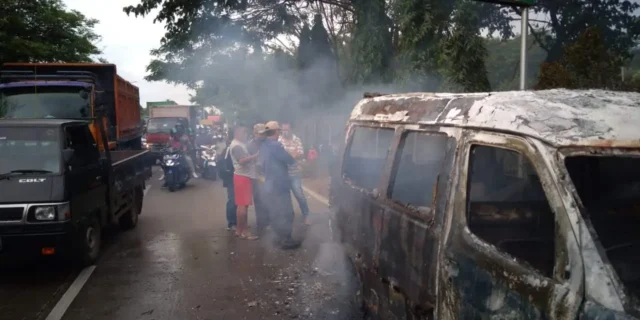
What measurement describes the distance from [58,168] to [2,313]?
1.57 m

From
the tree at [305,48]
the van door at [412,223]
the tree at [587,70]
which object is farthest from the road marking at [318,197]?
the van door at [412,223]

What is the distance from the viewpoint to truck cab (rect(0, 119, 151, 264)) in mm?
5629

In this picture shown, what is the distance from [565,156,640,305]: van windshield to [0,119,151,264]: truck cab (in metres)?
4.96

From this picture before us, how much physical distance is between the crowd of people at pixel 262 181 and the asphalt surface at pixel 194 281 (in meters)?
0.30

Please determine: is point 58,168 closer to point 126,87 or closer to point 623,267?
point 623,267

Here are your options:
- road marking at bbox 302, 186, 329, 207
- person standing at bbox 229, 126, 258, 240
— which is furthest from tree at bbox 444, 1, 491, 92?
person standing at bbox 229, 126, 258, 240

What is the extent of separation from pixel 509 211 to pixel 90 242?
16.7 ft

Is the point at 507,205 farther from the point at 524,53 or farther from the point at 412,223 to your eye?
the point at 524,53

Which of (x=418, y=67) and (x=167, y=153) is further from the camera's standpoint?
(x=167, y=153)

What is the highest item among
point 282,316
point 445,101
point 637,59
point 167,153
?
point 637,59

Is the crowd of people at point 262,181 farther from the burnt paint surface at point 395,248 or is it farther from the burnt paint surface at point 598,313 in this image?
the burnt paint surface at point 598,313

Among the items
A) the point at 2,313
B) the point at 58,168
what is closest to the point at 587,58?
the point at 58,168

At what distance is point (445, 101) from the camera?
3391 mm

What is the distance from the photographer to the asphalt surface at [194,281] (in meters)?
5.12
